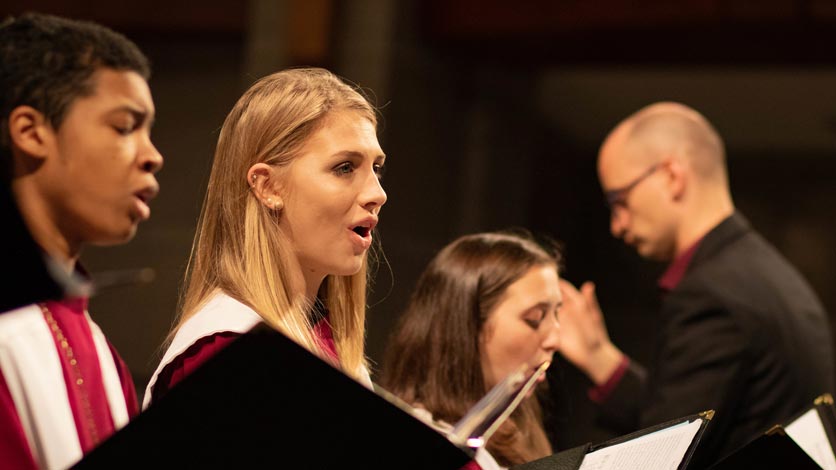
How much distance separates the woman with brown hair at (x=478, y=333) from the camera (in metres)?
2.31

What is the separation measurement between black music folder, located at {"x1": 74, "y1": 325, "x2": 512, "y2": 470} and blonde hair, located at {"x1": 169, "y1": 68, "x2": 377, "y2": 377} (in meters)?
0.56

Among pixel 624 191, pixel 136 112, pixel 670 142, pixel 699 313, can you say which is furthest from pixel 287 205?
pixel 670 142

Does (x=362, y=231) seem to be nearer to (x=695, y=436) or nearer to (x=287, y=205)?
(x=287, y=205)

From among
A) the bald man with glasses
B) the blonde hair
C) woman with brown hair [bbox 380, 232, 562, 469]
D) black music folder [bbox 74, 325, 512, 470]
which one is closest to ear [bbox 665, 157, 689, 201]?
the bald man with glasses

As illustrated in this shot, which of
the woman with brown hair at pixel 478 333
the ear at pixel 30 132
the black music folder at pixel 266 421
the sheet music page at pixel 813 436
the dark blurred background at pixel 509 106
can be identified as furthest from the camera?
the dark blurred background at pixel 509 106

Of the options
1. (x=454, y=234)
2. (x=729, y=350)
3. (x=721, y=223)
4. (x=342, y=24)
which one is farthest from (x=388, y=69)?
(x=729, y=350)

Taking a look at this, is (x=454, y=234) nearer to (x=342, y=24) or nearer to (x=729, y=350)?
(x=342, y=24)

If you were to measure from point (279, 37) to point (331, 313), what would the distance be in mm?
3467

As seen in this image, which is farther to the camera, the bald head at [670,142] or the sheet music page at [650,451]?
the bald head at [670,142]

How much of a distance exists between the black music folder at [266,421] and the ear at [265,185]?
69 cm

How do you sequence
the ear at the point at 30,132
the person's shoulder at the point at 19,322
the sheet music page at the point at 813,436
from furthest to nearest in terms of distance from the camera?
1. the sheet music page at the point at 813,436
2. the ear at the point at 30,132
3. the person's shoulder at the point at 19,322

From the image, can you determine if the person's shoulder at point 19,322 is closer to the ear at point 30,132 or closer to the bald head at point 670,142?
the ear at point 30,132

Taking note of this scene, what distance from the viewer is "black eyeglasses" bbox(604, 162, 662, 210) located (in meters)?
3.67

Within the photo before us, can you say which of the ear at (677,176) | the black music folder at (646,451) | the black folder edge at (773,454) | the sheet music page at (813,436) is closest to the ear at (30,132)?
the black music folder at (646,451)
